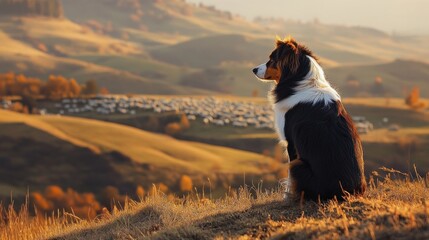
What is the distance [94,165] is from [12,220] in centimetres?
6741

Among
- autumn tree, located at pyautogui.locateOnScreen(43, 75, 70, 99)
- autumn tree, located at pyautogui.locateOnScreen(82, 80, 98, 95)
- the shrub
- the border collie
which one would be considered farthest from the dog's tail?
autumn tree, located at pyautogui.locateOnScreen(82, 80, 98, 95)

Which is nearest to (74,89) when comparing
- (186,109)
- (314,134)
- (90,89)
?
(90,89)

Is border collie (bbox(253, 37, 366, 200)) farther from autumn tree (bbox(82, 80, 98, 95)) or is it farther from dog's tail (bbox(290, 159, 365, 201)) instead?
autumn tree (bbox(82, 80, 98, 95))

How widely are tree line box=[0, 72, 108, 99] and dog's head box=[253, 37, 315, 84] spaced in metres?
117

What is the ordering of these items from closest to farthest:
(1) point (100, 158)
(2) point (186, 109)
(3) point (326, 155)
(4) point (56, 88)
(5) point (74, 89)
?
(3) point (326, 155), (1) point (100, 158), (2) point (186, 109), (4) point (56, 88), (5) point (74, 89)

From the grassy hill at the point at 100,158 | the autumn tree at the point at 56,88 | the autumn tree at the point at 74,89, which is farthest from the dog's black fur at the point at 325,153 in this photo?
the autumn tree at the point at 74,89

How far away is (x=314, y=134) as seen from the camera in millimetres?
8078

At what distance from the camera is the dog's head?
8.99 meters

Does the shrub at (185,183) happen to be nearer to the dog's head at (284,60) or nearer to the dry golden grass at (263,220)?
the dry golden grass at (263,220)

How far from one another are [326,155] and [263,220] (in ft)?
3.87

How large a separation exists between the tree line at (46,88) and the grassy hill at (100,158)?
1527 inches

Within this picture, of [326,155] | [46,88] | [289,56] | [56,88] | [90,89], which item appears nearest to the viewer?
[326,155]

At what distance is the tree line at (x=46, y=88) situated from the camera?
127m

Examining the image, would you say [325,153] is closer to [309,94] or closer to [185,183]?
[309,94]
